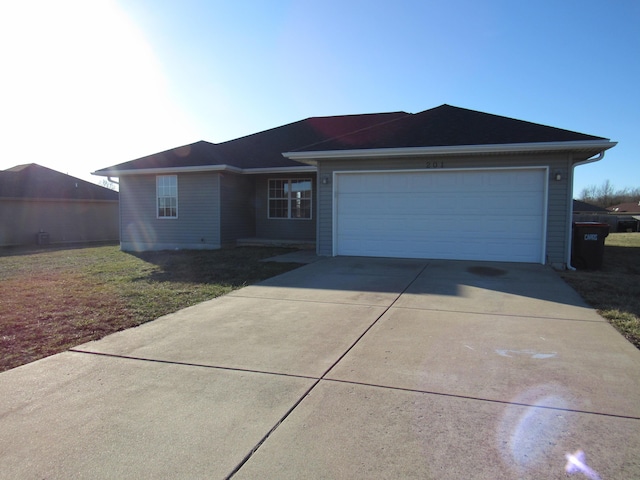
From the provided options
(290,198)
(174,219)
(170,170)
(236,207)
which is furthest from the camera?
(290,198)

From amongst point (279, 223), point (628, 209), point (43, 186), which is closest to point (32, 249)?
point (43, 186)

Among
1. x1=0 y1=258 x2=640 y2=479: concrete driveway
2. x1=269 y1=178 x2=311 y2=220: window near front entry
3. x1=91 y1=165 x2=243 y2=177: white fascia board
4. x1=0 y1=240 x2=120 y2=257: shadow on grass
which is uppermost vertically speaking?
x1=91 y1=165 x2=243 y2=177: white fascia board

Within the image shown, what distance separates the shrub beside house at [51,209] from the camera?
21.2m

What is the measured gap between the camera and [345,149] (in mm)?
11273

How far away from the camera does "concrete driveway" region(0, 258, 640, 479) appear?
8.43 ft

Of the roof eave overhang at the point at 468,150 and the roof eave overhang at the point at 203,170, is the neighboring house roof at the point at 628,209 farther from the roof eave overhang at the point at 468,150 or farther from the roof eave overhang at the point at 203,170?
the roof eave overhang at the point at 468,150

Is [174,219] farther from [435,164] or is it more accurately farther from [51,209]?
[51,209]

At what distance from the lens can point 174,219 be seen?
15742mm

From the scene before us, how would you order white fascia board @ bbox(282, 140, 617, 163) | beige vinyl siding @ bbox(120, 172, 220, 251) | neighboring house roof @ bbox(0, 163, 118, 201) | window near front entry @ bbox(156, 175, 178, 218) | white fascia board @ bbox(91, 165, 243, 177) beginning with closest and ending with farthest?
white fascia board @ bbox(282, 140, 617, 163)
white fascia board @ bbox(91, 165, 243, 177)
beige vinyl siding @ bbox(120, 172, 220, 251)
window near front entry @ bbox(156, 175, 178, 218)
neighboring house roof @ bbox(0, 163, 118, 201)

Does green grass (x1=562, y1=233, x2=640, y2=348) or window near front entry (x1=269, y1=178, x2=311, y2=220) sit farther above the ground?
window near front entry (x1=269, y1=178, x2=311, y2=220)

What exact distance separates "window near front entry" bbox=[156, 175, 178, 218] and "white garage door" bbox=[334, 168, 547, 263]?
6.83 metres

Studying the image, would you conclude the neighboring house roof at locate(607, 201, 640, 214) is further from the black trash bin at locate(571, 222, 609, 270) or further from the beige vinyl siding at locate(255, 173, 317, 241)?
the black trash bin at locate(571, 222, 609, 270)

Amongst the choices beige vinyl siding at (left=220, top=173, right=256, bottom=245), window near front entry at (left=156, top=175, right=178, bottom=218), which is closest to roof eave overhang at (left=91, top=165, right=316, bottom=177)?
window near front entry at (left=156, top=175, right=178, bottom=218)

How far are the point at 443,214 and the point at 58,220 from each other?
68.8ft
